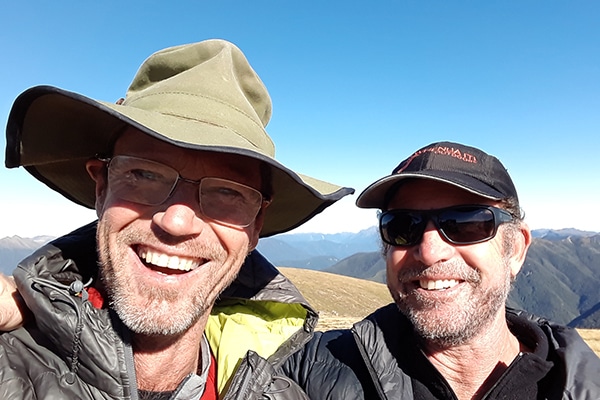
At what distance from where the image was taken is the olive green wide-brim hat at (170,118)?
2088 millimetres

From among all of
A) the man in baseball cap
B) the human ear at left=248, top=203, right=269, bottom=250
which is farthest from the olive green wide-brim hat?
the man in baseball cap

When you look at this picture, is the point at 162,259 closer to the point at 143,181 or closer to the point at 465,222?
the point at 143,181

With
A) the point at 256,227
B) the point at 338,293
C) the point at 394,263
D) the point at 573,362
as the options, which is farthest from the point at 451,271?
the point at 338,293

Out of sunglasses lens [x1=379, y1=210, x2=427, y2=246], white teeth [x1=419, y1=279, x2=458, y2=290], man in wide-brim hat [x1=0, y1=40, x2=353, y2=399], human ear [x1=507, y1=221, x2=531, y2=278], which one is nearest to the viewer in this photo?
man in wide-brim hat [x1=0, y1=40, x2=353, y2=399]

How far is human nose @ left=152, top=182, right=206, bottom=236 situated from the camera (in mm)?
2447

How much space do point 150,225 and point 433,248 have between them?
2285 mm

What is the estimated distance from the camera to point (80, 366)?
2.20 meters

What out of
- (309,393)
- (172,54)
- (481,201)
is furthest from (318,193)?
(309,393)

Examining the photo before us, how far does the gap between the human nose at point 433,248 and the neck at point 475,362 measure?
0.69m

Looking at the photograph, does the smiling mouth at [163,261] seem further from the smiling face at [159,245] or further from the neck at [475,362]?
the neck at [475,362]

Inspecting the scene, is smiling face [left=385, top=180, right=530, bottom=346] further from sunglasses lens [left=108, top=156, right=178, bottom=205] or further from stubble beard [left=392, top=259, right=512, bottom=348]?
sunglasses lens [left=108, top=156, right=178, bottom=205]

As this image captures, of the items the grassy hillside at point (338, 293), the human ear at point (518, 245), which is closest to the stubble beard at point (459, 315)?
the human ear at point (518, 245)

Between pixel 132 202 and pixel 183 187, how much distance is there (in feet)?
1.09

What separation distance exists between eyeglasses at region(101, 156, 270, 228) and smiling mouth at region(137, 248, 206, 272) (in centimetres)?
33
